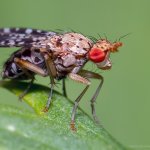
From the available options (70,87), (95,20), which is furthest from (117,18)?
(70,87)

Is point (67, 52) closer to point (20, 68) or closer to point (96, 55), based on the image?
point (96, 55)

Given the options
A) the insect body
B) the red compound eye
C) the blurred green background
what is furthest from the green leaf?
the blurred green background

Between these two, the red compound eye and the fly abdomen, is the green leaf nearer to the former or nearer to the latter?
the fly abdomen

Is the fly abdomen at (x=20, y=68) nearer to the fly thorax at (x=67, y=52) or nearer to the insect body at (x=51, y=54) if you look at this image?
the insect body at (x=51, y=54)

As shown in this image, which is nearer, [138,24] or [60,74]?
[60,74]

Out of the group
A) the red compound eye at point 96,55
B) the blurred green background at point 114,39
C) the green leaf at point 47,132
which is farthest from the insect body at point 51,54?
the blurred green background at point 114,39

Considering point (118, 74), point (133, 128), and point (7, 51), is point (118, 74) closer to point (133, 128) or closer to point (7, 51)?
point (133, 128)

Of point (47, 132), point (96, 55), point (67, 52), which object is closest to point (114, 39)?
point (96, 55)
